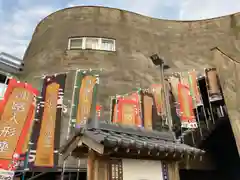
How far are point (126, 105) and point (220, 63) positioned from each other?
188 inches

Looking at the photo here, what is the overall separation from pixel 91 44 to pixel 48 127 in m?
6.19

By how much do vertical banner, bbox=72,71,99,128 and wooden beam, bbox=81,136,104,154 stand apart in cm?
543

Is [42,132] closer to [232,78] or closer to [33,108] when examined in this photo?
[33,108]

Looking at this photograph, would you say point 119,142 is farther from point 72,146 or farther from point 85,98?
point 85,98

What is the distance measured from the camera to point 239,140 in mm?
8906

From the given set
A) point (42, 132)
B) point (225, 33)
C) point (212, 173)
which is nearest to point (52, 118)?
point (42, 132)

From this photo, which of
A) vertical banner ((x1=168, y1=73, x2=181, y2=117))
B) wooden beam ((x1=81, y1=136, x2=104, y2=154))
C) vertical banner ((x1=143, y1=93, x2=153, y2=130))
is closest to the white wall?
wooden beam ((x1=81, y1=136, x2=104, y2=154))

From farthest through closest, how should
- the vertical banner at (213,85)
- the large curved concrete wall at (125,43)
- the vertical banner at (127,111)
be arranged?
the large curved concrete wall at (125,43), the vertical banner at (213,85), the vertical banner at (127,111)

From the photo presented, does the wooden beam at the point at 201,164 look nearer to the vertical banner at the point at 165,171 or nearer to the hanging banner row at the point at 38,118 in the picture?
the hanging banner row at the point at 38,118

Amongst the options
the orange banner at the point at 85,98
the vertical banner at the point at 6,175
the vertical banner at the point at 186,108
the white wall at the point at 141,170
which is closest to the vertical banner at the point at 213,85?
the vertical banner at the point at 186,108

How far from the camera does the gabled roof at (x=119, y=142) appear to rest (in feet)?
13.8

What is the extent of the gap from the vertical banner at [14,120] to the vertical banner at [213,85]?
838cm

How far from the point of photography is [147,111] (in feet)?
37.4

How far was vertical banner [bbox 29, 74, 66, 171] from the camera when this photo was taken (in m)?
8.84
